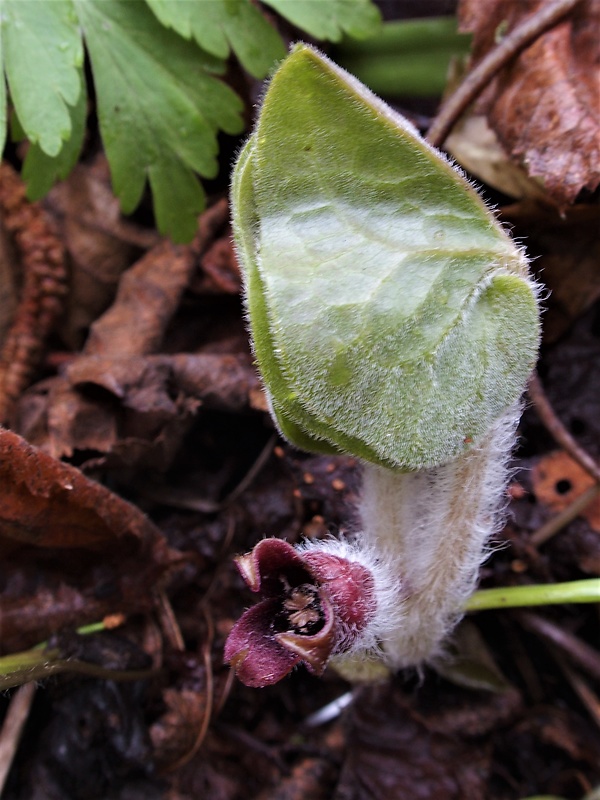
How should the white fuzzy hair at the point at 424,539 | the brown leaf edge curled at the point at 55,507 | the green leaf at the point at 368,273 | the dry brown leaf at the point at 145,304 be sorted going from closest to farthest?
1. the green leaf at the point at 368,273
2. the white fuzzy hair at the point at 424,539
3. the brown leaf edge curled at the point at 55,507
4. the dry brown leaf at the point at 145,304

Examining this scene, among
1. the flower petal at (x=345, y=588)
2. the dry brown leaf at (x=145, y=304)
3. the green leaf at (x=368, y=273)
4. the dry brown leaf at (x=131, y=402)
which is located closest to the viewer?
the green leaf at (x=368, y=273)

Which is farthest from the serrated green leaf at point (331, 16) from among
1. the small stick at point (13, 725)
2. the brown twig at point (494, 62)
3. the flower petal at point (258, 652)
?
the small stick at point (13, 725)

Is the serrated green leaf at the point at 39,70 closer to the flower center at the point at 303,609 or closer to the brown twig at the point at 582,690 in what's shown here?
the flower center at the point at 303,609

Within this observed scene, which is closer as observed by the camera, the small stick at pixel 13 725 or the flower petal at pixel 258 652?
the flower petal at pixel 258 652

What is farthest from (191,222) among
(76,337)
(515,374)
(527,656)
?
(527,656)

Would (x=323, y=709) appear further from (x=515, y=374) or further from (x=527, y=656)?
(x=515, y=374)

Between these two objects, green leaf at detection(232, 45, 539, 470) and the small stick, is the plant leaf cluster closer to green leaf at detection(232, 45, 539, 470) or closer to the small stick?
green leaf at detection(232, 45, 539, 470)
